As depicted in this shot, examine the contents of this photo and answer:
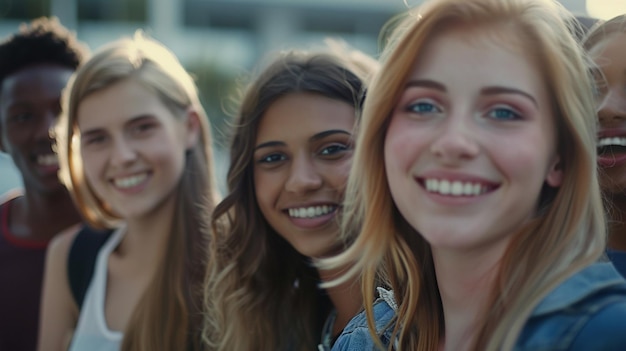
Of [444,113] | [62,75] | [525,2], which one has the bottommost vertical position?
[62,75]

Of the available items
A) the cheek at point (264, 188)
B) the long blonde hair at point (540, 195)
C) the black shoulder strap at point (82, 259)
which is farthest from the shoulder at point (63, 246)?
the long blonde hair at point (540, 195)

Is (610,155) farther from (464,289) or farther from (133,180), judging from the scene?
(133,180)

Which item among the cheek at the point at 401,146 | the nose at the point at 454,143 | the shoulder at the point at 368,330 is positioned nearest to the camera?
the nose at the point at 454,143

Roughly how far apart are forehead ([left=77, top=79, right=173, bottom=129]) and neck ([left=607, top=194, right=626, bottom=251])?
5.50 feet

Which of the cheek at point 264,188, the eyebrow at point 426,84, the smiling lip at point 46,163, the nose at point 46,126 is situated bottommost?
the smiling lip at point 46,163

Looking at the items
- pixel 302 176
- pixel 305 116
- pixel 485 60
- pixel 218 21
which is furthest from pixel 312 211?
pixel 218 21

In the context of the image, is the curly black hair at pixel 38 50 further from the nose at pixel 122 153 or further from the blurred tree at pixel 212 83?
the blurred tree at pixel 212 83

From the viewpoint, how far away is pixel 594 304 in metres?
1.54

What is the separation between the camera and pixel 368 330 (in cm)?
202

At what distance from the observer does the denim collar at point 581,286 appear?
1.55 meters

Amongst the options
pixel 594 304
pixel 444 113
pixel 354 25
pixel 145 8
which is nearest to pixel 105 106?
pixel 444 113

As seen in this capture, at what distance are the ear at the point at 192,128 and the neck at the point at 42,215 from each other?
1.10m

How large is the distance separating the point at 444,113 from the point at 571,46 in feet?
0.98

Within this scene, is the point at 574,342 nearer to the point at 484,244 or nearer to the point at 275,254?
the point at 484,244
